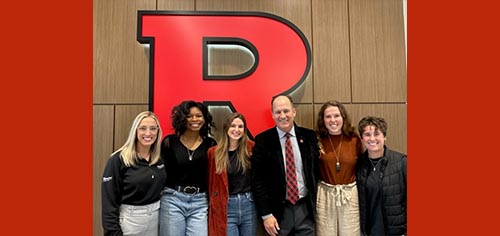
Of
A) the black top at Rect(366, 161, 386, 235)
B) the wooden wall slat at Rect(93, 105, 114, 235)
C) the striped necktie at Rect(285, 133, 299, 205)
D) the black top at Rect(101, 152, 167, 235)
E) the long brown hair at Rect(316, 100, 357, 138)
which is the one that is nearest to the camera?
the black top at Rect(101, 152, 167, 235)

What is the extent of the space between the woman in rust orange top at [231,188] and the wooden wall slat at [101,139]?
117cm

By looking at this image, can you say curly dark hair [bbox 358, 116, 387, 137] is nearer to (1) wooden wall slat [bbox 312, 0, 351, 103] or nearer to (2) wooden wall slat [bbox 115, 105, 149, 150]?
(1) wooden wall slat [bbox 312, 0, 351, 103]

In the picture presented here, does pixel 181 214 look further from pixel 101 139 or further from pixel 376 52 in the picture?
pixel 376 52

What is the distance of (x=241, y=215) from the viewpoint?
2.33 meters

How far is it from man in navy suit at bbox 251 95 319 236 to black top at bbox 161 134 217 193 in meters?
0.42

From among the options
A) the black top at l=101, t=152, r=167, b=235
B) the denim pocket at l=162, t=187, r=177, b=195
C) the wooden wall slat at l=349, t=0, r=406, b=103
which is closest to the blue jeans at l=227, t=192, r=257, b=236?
the denim pocket at l=162, t=187, r=177, b=195

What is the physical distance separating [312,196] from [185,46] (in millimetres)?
1831

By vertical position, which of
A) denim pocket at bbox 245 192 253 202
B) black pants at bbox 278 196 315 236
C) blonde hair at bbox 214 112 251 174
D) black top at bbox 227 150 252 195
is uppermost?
blonde hair at bbox 214 112 251 174

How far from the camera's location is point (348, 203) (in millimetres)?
2311

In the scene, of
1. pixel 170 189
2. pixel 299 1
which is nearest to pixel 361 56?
pixel 299 1

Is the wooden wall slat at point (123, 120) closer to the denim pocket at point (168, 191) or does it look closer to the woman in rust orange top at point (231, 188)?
the denim pocket at point (168, 191)

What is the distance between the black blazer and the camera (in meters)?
2.33

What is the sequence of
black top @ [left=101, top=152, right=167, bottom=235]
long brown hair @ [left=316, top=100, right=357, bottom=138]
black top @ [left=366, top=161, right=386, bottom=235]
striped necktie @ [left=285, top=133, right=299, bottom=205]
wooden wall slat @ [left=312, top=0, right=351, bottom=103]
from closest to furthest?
black top @ [left=101, top=152, right=167, bottom=235]
black top @ [left=366, top=161, right=386, bottom=235]
striped necktie @ [left=285, top=133, right=299, bottom=205]
long brown hair @ [left=316, top=100, right=357, bottom=138]
wooden wall slat @ [left=312, top=0, right=351, bottom=103]

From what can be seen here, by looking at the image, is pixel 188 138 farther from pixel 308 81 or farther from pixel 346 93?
pixel 346 93
